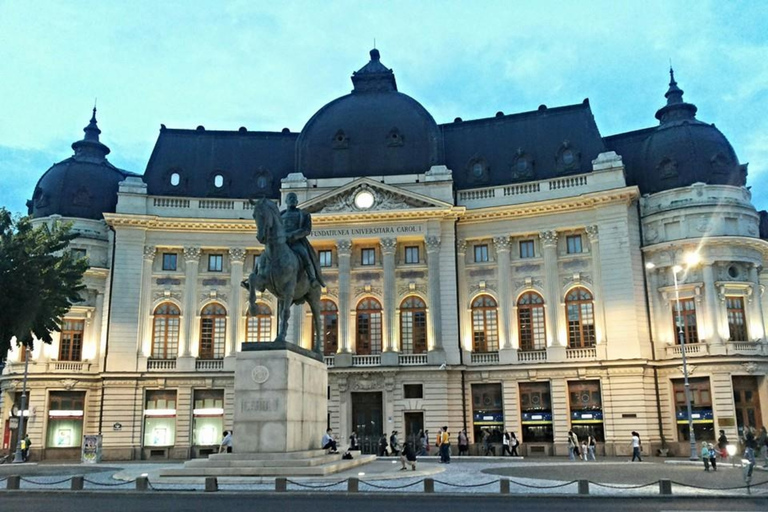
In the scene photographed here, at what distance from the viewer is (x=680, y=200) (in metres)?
49.2

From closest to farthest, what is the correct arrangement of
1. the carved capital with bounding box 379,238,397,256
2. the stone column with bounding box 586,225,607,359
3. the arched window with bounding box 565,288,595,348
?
the stone column with bounding box 586,225,607,359
the arched window with bounding box 565,288,595,348
the carved capital with bounding box 379,238,397,256

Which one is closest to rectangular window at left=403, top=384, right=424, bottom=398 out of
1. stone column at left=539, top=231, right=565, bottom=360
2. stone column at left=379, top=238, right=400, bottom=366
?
stone column at left=379, top=238, right=400, bottom=366

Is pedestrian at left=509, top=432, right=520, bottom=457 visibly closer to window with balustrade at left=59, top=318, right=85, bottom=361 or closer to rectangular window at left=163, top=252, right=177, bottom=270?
rectangular window at left=163, top=252, right=177, bottom=270

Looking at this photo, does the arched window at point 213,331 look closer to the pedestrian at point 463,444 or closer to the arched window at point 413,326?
the arched window at point 413,326

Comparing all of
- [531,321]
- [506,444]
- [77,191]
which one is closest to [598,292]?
[531,321]

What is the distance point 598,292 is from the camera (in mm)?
49344

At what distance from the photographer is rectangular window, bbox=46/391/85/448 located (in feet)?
168

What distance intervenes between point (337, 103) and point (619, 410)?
29364mm

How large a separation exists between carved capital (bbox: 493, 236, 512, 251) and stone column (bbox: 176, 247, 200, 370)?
20.6 metres

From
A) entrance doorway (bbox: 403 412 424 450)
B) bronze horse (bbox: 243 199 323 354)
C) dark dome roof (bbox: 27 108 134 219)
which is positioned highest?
dark dome roof (bbox: 27 108 134 219)

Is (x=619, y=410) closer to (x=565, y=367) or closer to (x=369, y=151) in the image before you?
(x=565, y=367)

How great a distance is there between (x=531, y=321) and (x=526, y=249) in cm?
492

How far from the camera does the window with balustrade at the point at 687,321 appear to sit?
47656mm

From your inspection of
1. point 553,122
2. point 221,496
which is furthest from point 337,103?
point 221,496
